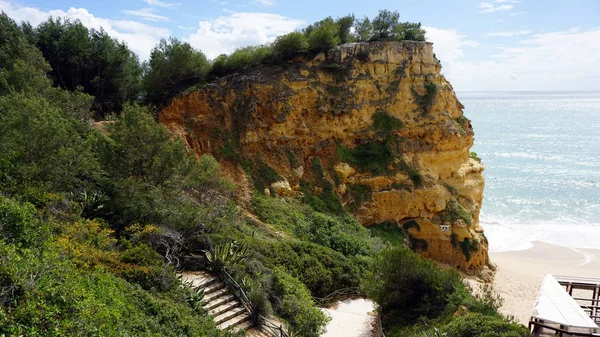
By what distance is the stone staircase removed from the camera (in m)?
12.5

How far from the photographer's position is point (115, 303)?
9.29 metres

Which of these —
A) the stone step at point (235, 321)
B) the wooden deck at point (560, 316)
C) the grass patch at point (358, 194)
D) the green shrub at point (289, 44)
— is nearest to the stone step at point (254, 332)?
the stone step at point (235, 321)

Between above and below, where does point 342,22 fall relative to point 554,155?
above

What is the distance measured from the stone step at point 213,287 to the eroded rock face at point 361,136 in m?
13.2

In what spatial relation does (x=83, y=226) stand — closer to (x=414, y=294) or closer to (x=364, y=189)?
(x=414, y=294)

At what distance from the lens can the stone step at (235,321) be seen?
12242mm

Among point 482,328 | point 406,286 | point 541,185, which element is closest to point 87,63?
point 406,286

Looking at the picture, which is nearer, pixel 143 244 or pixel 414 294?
→ pixel 143 244

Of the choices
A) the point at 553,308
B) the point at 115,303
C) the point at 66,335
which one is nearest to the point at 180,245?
the point at 115,303

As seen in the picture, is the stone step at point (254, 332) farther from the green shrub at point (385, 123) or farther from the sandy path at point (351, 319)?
the green shrub at point (385, 123)

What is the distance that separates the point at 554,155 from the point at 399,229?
59.6m

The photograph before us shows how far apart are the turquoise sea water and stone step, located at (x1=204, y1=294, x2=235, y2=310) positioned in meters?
31.8

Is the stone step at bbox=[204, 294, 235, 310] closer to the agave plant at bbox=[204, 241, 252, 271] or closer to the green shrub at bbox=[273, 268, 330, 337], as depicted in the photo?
the agave plant at bbox=[204, 241, 252, 271]

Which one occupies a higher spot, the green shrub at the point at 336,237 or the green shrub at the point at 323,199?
the green shrub at the point at 323,199
